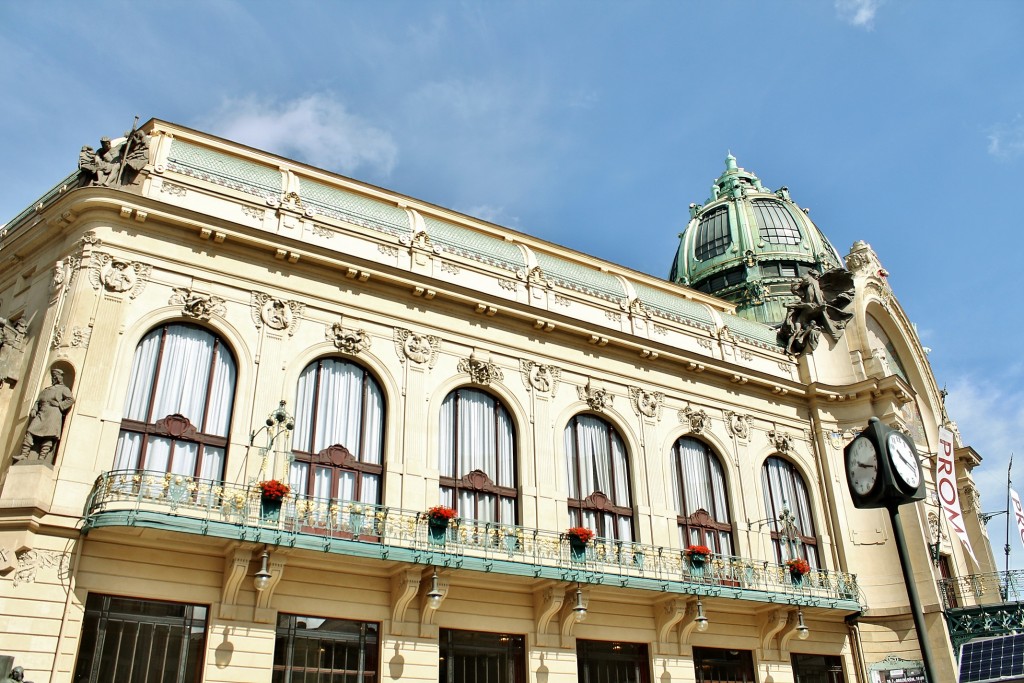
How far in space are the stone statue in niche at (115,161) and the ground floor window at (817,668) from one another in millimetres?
22421

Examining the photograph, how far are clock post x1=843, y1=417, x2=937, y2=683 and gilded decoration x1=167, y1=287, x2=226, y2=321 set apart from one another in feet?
49.4

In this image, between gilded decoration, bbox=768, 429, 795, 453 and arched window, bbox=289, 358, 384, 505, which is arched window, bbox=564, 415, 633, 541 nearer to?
arched window, bbox=289, 358, 384, 505

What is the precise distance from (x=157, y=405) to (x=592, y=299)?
1334cm

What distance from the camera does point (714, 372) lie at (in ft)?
92.7

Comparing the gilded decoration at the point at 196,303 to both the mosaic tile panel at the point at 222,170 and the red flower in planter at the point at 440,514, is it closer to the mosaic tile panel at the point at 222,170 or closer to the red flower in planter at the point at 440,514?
the mosaic tile panel at the point at 222,170

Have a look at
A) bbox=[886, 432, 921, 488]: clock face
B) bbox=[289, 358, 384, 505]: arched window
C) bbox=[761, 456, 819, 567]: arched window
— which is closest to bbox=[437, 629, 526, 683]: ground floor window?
bbox=[289, 358, 384, 505]: arched window

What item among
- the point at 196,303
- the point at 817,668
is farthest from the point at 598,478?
the point at 196,303

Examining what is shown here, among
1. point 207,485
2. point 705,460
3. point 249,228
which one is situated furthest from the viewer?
point 705,460

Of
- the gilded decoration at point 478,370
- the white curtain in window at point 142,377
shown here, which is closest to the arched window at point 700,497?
the gilded decoration at point 478,370

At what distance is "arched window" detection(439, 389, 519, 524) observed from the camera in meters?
22.2

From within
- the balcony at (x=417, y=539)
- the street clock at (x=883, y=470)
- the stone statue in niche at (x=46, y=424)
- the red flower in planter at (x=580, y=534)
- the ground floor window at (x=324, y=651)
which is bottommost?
the ground floor window at (x=324, y=651)

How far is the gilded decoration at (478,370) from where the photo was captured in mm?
23516

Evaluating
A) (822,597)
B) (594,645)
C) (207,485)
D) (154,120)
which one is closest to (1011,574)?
(822,597)

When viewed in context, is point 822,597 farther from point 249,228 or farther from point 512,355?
point 249,228
